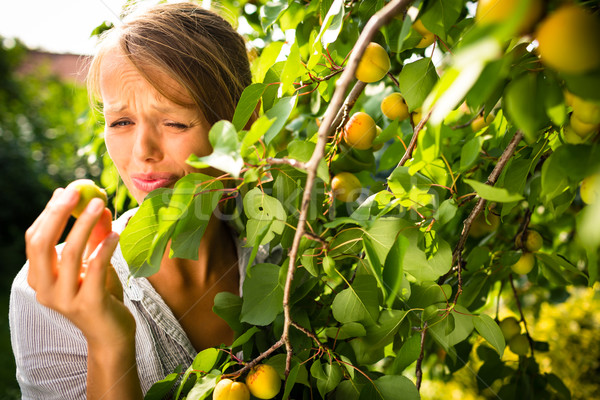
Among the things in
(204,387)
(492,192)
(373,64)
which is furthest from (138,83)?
(492,192)

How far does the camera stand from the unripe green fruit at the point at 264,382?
64cm

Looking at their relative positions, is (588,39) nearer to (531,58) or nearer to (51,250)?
(531,58)

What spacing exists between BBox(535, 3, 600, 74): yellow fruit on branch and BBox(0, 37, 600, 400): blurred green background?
13.0 inches

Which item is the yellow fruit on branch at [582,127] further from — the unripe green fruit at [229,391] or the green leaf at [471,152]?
the unripe green fruit at [229,391]

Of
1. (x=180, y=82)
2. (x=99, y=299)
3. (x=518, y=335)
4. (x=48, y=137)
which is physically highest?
(x=180, y=82)

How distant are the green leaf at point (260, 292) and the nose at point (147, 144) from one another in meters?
0.31

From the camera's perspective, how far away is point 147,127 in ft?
2.68

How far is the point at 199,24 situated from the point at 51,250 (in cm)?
63

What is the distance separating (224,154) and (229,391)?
35cm

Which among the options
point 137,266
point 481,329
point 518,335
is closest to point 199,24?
point 137,266

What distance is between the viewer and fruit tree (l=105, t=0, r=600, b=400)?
380 mm

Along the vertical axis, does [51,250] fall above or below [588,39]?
below

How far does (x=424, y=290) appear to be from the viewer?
2.23 ft

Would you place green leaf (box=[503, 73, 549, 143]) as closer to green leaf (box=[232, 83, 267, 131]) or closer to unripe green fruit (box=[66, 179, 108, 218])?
green leaf (box=[232, 83, 267, 131])
